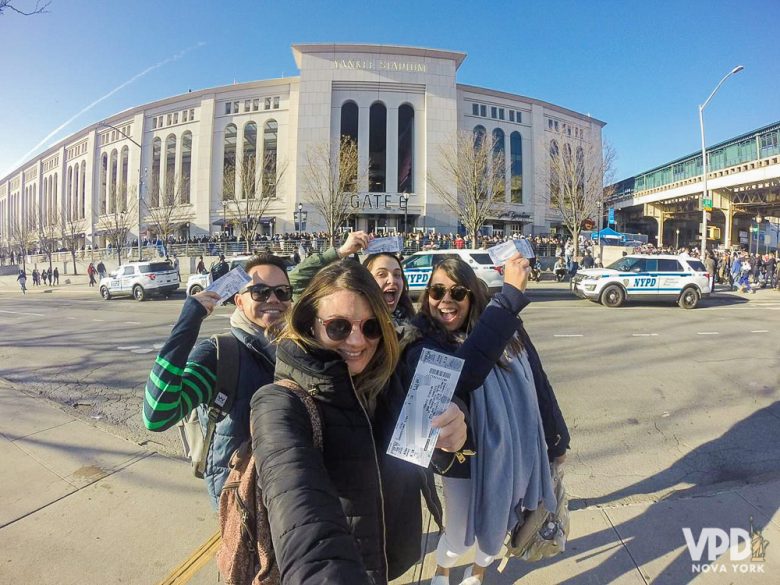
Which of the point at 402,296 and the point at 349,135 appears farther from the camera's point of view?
the point at 349,135

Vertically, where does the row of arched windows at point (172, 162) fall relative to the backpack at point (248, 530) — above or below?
above

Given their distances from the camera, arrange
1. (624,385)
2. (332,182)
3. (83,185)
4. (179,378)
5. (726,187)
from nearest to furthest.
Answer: (179,378) < (624,385) < (332,182) < (726,187) < (83,185)

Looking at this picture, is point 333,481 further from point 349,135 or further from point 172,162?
point 172,162

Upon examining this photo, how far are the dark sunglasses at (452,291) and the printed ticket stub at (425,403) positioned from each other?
0.96m

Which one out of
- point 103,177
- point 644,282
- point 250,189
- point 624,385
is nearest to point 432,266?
point 644,282

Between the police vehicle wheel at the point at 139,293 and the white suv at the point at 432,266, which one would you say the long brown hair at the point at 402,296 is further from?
the police vehicle wheel at the point at 139,293

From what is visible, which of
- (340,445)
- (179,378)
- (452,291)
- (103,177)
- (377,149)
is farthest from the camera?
(103,177)

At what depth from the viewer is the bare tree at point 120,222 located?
33206 mm

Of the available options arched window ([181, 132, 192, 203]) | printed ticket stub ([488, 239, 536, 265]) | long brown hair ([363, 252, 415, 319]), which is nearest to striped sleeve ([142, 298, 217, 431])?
printed ticket stub ([488, 239, 536, 265])

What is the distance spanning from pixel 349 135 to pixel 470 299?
36356 mm

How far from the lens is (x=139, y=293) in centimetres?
1773

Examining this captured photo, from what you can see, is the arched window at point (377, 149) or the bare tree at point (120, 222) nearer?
the bare tree at point (120, 222)

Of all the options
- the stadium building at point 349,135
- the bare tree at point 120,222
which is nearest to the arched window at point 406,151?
the stadium building at point 349,135

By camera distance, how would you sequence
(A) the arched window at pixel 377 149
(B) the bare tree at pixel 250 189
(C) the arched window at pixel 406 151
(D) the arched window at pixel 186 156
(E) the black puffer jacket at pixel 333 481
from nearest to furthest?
(E) the black puffer jacket at pixel 333 481, (B) the bare tree at pixel 250 189, (C) the arched window at pixel 406 151, (A) the arched window at pixel 377 149, (D) the arched window at pixel 186 156
